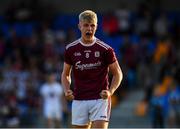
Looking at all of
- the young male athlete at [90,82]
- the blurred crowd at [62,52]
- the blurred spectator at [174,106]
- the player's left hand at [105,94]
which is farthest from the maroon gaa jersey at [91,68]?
the blurred spectator at [174,106]

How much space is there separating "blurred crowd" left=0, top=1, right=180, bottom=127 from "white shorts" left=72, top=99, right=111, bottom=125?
828cm

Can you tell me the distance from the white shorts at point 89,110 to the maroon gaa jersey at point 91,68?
7 cm

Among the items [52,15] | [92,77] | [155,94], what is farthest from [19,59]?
[92,77]

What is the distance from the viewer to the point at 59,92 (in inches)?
671

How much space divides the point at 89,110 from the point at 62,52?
1216 centimetres

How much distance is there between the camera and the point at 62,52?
20.9m

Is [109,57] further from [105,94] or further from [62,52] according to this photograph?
[62,52]

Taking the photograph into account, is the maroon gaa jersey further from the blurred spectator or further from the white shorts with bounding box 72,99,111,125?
the blurred spectator

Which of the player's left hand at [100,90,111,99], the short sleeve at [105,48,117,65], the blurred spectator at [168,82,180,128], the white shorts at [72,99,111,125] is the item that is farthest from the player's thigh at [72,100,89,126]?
the blurred spectator at [168,82,180,128]

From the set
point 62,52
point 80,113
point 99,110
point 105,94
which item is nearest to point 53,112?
point 62,52

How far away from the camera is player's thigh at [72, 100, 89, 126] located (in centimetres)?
883

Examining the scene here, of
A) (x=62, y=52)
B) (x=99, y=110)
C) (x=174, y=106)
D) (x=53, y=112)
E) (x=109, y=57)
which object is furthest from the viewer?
(x=62, y=52)

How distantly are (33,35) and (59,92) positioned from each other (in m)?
5.27

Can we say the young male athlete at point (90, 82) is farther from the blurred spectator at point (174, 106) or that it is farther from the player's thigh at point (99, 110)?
the blurred spectator at point (174, 106)
